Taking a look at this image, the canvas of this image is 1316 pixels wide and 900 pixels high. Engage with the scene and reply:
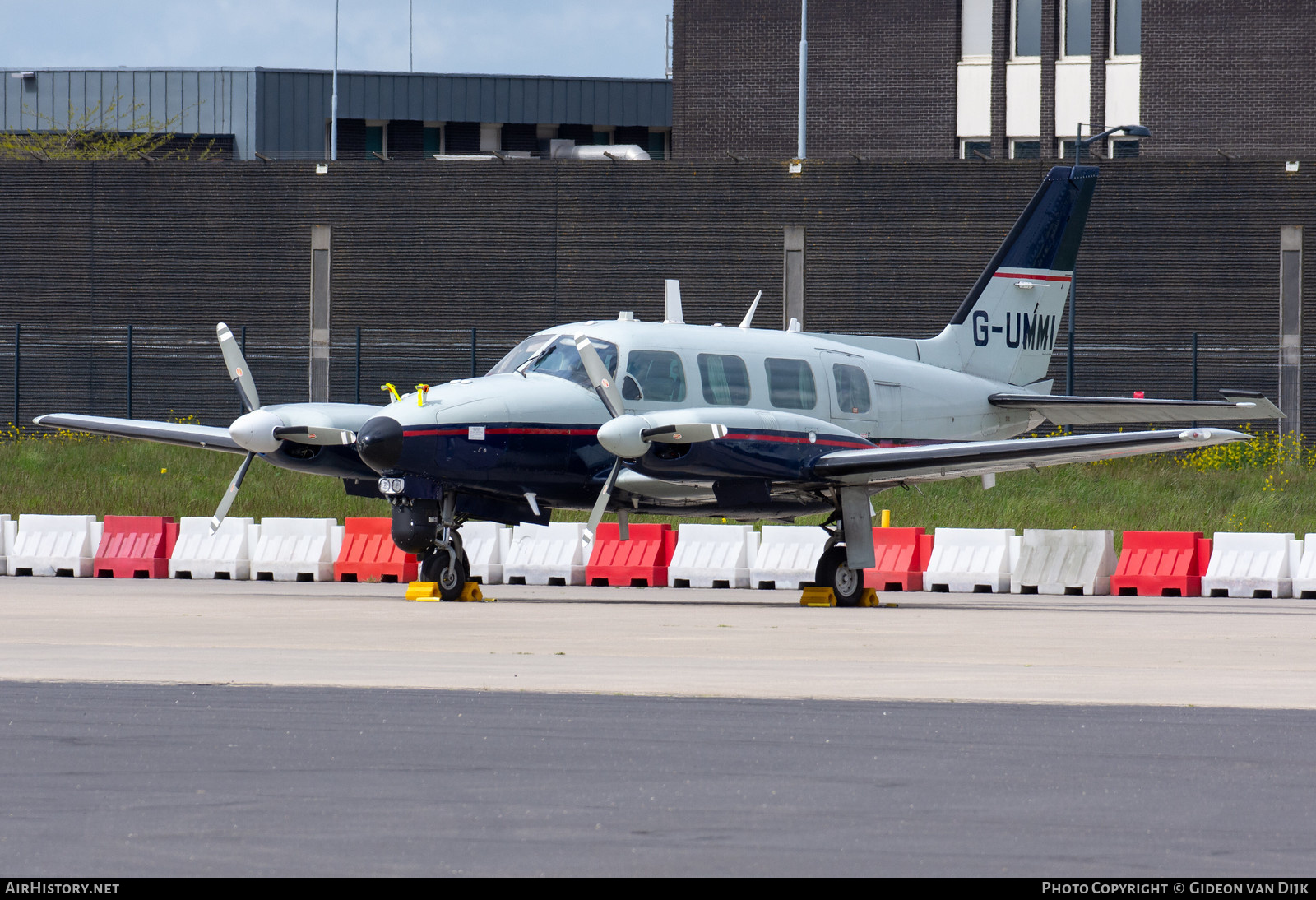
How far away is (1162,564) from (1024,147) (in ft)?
127

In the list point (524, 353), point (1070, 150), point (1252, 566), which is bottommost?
point (1252, 566)

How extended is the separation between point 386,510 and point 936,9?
34080 mm

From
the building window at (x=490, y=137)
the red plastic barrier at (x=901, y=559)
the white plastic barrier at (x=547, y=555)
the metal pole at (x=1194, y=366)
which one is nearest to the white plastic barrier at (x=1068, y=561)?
the red plastic barrier at (x=901, y=559)

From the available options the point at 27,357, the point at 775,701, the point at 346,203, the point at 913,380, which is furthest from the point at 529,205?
the point at 775,701

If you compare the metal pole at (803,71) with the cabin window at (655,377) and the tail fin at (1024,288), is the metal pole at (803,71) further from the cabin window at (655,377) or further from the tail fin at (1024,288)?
the cabin window at (655,377)

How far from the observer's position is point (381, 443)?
64.5ft

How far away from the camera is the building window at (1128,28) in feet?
195

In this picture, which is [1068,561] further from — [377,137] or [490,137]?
[490,137]

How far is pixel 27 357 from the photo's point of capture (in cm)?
4778

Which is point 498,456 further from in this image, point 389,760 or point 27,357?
point 27,357

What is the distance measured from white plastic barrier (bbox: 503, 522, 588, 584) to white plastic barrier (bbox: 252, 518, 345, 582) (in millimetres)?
2520

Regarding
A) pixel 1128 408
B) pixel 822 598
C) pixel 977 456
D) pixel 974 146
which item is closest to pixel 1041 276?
pixel 1128 408

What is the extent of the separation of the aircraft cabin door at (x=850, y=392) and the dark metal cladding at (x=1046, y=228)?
127 inches

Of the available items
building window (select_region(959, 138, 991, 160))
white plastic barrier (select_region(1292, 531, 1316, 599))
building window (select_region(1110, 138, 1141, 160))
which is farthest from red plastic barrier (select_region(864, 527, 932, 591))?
building window (select_region(959, 138, 991, 160))
